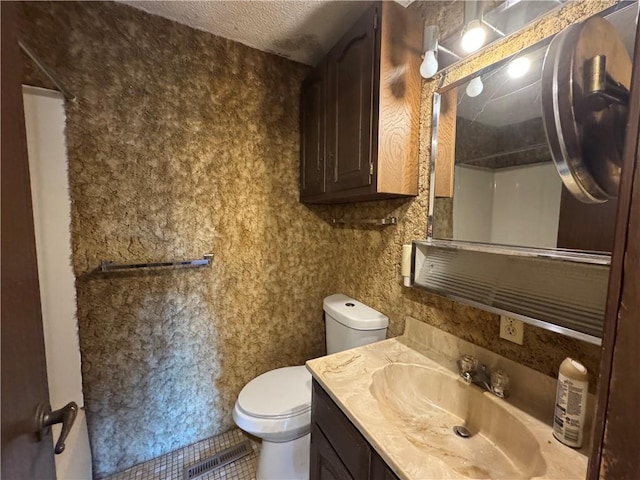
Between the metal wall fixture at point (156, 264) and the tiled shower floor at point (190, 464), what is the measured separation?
3.59 ft

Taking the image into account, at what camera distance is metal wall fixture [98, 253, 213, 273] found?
52.5 inches

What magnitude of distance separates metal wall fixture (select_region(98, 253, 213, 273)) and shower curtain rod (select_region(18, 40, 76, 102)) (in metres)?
0.76

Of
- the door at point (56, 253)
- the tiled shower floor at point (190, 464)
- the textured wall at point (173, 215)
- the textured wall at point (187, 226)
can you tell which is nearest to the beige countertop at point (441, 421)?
the textured wall at point (187, 226)

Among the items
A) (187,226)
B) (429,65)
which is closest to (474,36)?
(429,65)

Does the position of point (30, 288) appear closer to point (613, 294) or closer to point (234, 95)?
point (613, 294)

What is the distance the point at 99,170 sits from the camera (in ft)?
4.37

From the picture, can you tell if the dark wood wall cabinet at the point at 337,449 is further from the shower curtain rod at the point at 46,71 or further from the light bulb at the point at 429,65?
the shower curtain rod at the point at 46,71

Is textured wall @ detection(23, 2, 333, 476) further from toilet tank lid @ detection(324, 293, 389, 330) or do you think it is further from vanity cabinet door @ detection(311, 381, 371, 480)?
vanity cabinet door @ detection(311, 381, 371, 480)

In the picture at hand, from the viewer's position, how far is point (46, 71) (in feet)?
3.59

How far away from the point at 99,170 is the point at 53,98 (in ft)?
1.09

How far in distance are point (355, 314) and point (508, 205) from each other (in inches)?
34.8

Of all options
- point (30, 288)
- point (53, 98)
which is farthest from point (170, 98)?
point (30, 288)

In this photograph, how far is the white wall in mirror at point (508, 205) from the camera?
813mm

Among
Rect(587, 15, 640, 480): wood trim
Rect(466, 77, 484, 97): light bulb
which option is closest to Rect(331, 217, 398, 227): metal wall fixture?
Rect(466, 77, 484, 97): light bulb
